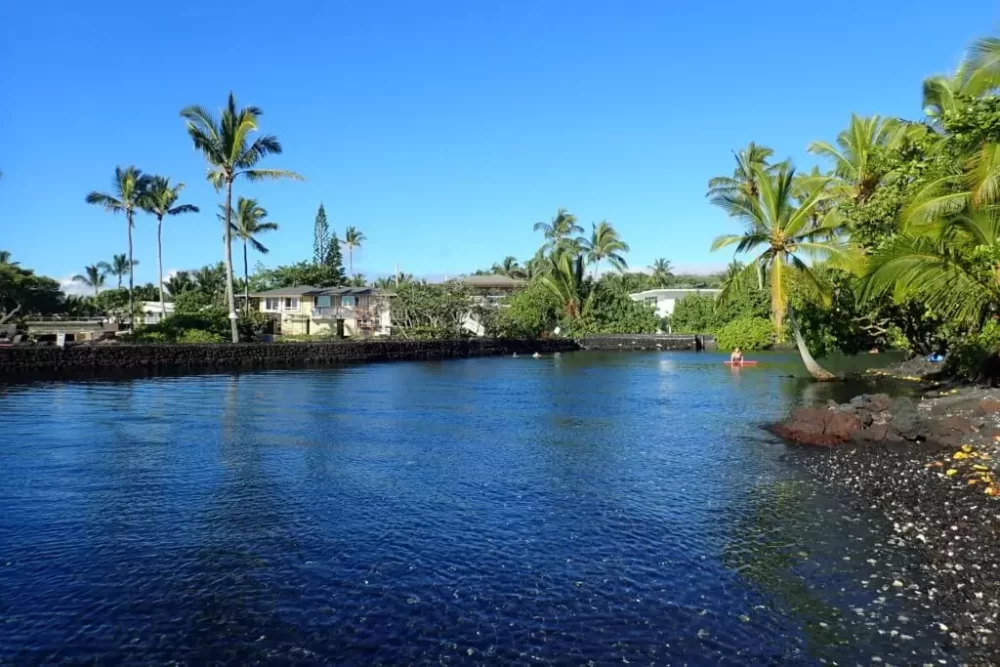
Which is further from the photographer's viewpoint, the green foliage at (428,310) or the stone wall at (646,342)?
the stone wall at (646,342)

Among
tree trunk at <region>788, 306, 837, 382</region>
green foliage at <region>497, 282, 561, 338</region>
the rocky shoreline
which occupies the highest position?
green foliage at <region>497, 282, 561, 338</region>

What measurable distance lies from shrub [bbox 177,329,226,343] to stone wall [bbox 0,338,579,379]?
4201 mm

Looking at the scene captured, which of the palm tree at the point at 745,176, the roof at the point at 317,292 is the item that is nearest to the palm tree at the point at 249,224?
the roof at the point at 317,292

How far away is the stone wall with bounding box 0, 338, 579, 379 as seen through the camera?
35469 mm

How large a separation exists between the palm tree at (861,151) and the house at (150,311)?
58327mm

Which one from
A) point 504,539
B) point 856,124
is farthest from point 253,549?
point 856,124

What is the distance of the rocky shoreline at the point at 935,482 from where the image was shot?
746cm

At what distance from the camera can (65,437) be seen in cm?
1775

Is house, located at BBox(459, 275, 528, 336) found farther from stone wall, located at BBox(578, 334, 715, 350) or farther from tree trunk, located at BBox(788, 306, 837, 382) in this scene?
tree trunk, located at BBox(788, 306, 837, 382)

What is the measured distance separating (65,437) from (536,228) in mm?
68304

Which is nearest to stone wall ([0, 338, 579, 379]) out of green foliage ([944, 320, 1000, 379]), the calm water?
the calm water

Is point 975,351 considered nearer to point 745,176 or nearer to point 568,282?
point 745,176

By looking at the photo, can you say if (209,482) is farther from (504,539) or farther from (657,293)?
(657,293)

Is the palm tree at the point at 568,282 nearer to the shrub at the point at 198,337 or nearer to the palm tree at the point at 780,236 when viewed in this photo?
the shrub at the point at 198,337
